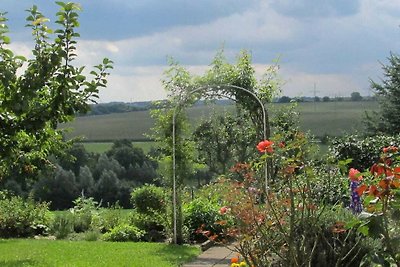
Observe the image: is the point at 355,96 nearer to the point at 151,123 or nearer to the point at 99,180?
the point at 151,123

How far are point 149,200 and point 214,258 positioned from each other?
350 centimetres

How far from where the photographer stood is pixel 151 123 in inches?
870

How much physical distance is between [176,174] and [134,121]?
12.3m

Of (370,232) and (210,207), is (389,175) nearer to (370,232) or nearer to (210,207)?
(370,232)

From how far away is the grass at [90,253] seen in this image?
891cm

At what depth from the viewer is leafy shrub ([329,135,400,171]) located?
49.0ft

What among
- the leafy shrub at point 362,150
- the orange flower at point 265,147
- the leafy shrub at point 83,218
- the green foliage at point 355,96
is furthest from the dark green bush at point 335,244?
the green foliage at point 355,96

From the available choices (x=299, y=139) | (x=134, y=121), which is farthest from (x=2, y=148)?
(x=134, y=121)

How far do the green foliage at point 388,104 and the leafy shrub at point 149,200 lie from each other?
29.6 ft

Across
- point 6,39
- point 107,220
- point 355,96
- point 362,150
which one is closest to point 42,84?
point 6,39

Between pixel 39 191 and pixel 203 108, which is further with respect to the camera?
pixel 39 191

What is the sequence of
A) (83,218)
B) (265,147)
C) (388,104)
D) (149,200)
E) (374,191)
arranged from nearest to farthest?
1. (374,191)
2. (265,147)
3. (149,200)
4. (83,218)
5. (388,104)

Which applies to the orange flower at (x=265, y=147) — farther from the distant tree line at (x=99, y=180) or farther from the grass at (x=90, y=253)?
the distant tree line at (x=99, y=180)

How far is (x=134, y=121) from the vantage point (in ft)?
78.1
